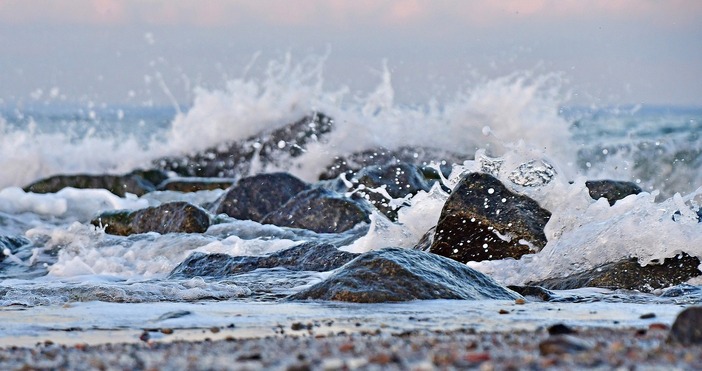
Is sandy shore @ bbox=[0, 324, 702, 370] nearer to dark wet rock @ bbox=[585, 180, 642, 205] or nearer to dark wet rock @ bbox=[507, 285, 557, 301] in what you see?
dark wet rock @ bbox=[507, 285, 557, 301]

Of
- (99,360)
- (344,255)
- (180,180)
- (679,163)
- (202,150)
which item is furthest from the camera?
(202,150)

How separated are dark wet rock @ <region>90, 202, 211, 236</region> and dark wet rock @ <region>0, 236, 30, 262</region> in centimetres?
79

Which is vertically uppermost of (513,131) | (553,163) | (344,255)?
(513,131)

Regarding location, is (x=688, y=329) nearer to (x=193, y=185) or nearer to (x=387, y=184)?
(x=387, y=184)

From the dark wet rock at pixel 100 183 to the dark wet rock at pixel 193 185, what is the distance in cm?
47

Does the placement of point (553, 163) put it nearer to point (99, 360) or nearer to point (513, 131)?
point (99, 360)

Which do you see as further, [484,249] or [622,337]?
[484,249]

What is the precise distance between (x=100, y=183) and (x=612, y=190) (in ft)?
30.5

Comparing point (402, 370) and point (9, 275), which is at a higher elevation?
point (9, 275)

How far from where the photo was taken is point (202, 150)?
1795 centimetres

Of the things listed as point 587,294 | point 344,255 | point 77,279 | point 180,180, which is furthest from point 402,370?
point 180,180

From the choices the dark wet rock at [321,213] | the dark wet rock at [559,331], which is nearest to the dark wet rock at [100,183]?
the dark wet rock at [321,213]

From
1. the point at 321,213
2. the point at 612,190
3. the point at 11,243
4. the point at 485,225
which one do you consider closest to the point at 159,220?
the point at 11,243

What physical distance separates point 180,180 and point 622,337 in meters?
12.5
